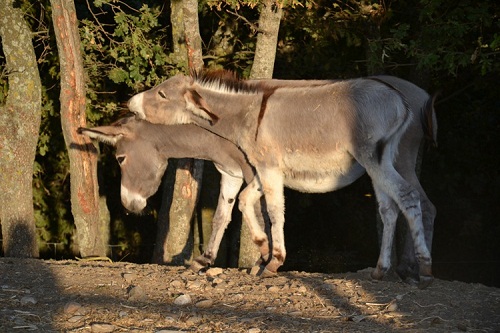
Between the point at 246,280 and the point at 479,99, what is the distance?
8393 millimetres

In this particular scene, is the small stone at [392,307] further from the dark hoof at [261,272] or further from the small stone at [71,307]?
the small stone at [71,307]

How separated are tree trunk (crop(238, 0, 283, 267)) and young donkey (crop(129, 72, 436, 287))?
5.56 ft

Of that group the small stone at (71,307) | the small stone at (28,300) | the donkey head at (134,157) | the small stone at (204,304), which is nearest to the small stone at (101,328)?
the small stone at (71,307)

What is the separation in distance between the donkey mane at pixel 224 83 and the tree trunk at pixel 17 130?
7.46 feet

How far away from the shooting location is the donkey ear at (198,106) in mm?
9727

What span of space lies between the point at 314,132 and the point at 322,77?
16.9ft

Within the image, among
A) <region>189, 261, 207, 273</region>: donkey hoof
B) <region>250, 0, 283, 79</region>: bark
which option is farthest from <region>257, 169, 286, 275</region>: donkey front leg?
<region>250, 0, 283, 79</region>: bark

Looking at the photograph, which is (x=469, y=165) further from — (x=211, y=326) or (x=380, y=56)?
(x=211, y=326)

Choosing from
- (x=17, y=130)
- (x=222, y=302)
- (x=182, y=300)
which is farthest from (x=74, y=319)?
(x=17, y=130)

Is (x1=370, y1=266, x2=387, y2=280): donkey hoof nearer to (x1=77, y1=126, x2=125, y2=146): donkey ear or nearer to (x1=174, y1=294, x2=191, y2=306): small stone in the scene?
(x1=174, y1=294, x2=191, y2=306): small stone

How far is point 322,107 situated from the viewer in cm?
925

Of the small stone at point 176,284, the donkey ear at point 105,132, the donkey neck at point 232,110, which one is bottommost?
the small stone at point 176,284

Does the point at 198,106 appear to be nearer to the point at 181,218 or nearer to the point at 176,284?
the point at 176,284

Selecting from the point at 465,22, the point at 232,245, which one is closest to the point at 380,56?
the point at 465,22
